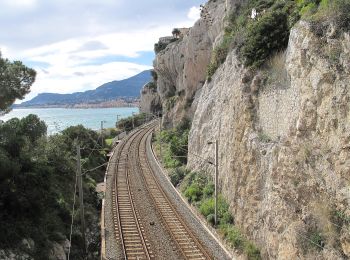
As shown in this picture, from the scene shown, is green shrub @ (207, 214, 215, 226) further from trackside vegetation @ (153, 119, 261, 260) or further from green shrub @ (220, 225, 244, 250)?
green shrub @ (220, 225, 244, 250)

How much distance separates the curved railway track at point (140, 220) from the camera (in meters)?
24.0

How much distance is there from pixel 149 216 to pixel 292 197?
1332 centimetres

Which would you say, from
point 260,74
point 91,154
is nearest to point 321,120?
point 260,74

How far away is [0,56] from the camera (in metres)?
25.3

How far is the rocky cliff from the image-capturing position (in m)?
17.9

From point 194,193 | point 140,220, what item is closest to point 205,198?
point 194,193

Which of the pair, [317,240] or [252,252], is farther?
[252,252]

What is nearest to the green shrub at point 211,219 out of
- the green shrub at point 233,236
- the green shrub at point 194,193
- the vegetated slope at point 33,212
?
the green shrub at point 233,236

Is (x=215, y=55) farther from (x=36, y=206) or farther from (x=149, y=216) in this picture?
(x=36, y=206)

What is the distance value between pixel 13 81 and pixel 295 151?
56.5ft

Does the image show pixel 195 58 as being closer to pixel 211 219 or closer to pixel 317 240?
pixel 211 219

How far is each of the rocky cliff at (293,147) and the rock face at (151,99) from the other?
84577 millimetres

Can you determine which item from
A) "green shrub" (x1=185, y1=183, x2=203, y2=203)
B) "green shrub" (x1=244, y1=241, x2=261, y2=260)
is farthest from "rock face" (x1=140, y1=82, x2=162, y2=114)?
"green shrub" (x1=244, y1=241, x2=261, y2=260)

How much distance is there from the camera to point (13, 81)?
26.2 metres
